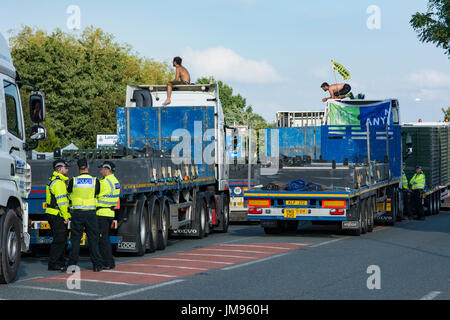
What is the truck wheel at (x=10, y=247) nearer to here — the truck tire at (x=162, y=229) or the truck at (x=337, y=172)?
the truck tire at (x=162, y=229)

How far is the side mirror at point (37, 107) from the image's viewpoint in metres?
12.7

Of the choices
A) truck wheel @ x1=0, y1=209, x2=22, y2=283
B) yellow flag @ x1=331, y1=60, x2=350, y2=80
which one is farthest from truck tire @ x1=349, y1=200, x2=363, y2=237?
truck wheel @ x1=0, y1=209, x2=22, y2=283

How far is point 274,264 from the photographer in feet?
45.3

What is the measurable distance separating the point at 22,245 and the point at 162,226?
18.2ft

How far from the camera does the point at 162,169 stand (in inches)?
679

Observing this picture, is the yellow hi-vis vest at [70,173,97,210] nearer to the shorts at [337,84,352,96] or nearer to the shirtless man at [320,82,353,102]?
the shirtless man at [320,82,353,102]

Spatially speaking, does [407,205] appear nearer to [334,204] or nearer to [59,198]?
[334,204]

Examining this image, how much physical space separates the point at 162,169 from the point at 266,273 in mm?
5264

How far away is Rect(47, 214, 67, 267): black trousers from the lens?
1323 centimetres

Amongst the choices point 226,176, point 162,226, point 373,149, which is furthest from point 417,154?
point 162,226

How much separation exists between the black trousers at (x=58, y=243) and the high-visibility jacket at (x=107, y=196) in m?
0.63

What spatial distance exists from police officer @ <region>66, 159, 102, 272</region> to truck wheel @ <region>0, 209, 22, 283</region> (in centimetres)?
138

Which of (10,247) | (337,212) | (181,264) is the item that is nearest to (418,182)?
(337,212)

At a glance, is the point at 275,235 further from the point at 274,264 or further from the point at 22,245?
the point at 22,245
